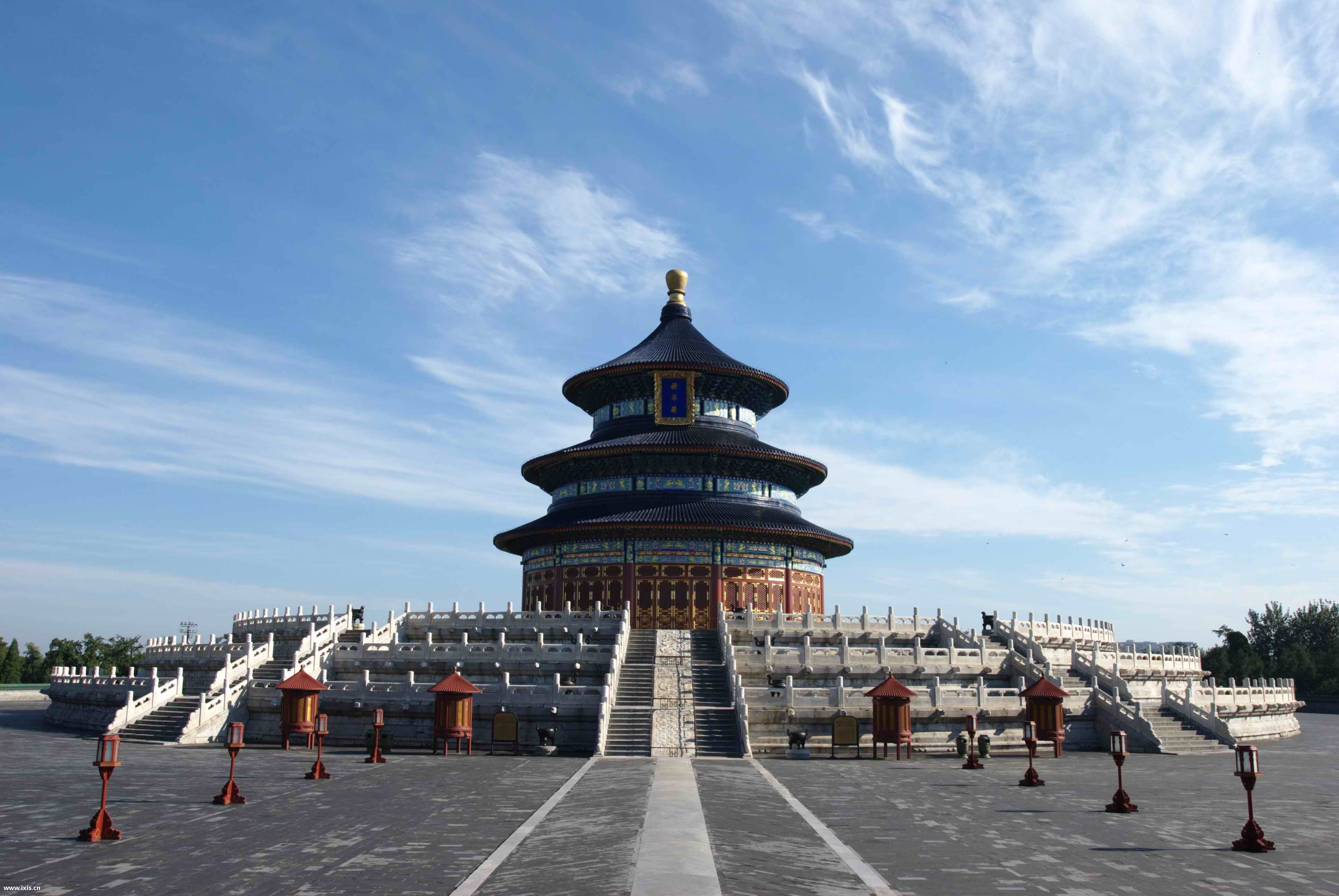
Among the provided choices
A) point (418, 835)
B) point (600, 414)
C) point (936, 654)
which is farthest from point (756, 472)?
point (418, 835)

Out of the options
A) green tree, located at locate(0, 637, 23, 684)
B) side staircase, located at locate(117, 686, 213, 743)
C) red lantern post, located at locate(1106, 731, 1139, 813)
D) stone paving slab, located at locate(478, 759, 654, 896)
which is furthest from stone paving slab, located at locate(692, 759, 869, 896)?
green tree, located at locate(0, 637, 23, 684)

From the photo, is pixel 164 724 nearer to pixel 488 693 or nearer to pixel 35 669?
pixel 488 693

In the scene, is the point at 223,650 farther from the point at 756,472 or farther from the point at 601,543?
the point at 756,472

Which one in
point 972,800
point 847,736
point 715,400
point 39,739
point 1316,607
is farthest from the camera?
point 1316,607

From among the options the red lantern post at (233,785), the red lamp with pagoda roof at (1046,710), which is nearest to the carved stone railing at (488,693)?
the red lantern post at (233,785)

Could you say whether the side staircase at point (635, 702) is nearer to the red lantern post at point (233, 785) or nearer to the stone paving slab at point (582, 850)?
the stone paving slab at point (582, 850)

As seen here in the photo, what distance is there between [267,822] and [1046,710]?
73.4 feet

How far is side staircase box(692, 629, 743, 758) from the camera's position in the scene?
29750mm

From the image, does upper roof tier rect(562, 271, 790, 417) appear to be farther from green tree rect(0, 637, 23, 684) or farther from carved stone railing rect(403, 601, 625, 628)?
green tree rect(0, 637, 23, 684)

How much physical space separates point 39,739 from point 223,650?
7.11 meters

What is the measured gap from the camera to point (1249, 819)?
54.0 ft

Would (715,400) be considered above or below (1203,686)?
above

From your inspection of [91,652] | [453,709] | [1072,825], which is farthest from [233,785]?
[91,652]

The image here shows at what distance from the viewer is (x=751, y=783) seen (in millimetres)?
23094
